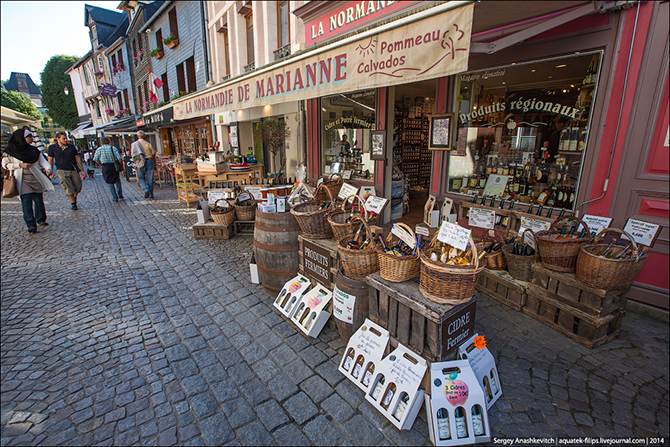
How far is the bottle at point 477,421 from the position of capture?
1.87 metres

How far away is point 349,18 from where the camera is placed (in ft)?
18.5

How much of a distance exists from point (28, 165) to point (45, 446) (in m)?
6.44

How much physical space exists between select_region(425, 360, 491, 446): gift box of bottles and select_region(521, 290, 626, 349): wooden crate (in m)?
1.51

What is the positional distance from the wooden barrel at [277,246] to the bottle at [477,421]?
217 cm

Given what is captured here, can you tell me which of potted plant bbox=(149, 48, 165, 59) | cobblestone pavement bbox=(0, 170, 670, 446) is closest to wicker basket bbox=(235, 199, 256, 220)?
cobblestone pavement bbox=(0, 170, 670, 446)

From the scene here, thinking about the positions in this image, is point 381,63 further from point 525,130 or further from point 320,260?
point 525,130

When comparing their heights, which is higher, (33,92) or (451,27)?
(33,92)

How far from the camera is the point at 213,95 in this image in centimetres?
497

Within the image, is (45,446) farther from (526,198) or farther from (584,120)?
(584,120)

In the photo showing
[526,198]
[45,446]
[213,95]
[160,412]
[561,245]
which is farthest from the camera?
[213,95]

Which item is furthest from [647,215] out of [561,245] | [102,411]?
[102,411]

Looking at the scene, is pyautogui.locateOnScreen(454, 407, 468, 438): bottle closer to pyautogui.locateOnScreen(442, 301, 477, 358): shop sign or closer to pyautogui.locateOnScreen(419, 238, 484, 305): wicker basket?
pyautogui.locateOnScreen(442, 301, 477, 358): shop sign

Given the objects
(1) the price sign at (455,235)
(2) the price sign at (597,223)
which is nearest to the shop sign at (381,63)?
(1) the price sign at (455,235)

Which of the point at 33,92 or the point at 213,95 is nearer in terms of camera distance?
the point at 213,95
